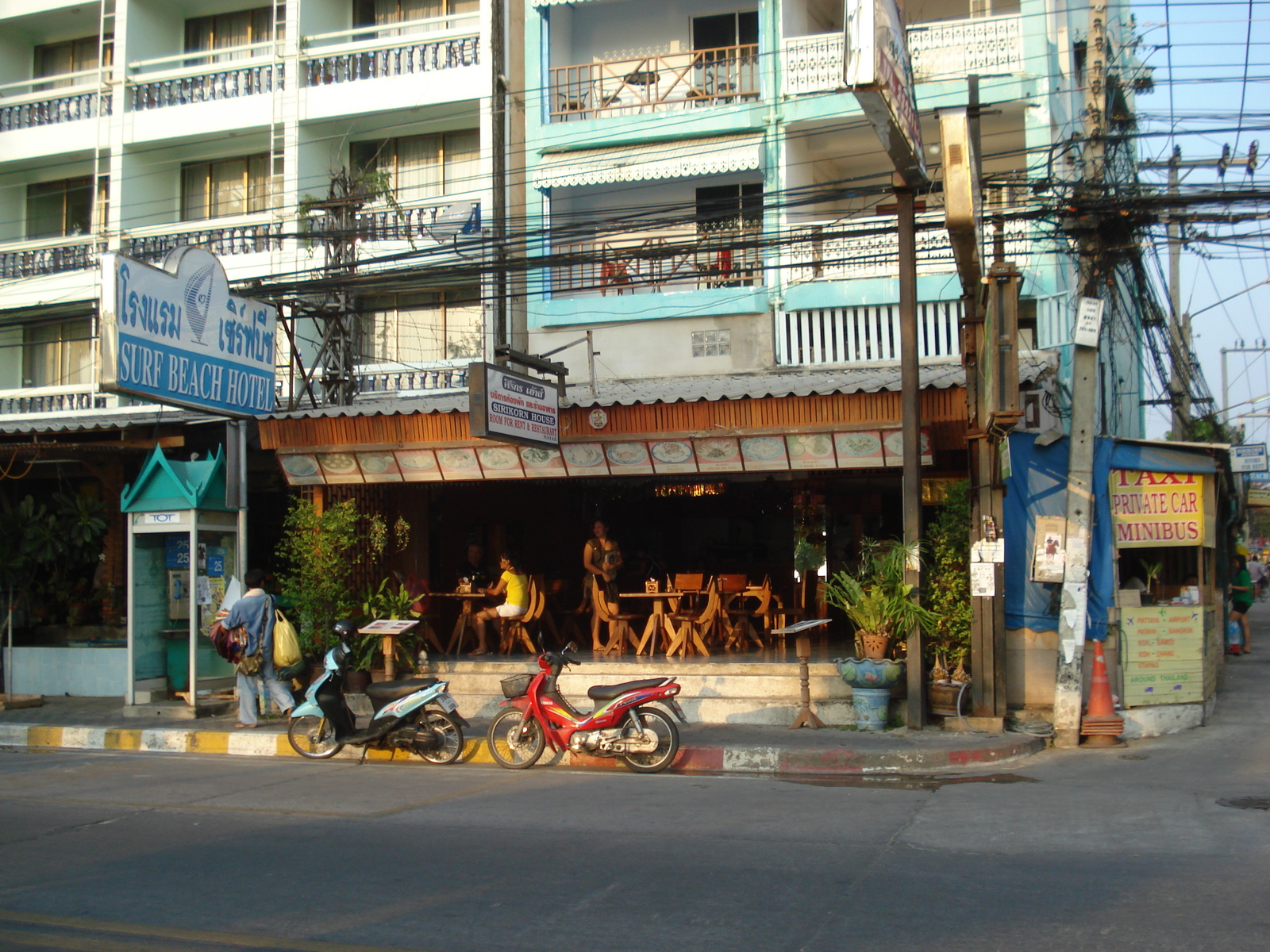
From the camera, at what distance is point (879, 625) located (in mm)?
11242

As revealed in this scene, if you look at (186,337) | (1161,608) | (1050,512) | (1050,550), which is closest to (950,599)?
(1050,550)

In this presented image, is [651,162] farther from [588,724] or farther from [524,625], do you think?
[588,724]

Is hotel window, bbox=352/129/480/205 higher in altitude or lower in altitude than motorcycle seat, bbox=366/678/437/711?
higher

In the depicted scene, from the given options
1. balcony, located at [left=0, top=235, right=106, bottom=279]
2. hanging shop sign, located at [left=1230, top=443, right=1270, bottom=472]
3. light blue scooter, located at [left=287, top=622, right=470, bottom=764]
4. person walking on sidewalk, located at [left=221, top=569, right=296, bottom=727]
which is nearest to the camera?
light blue scooter, located at [left=287, top=622, right=470, bottom=764]

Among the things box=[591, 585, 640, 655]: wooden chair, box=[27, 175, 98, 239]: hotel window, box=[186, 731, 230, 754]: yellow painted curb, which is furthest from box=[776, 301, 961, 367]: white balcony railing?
box=[27, 175, 98, 239]: hotel window

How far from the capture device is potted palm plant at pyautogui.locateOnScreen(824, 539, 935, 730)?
1104 centimetres

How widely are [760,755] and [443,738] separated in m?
2.93

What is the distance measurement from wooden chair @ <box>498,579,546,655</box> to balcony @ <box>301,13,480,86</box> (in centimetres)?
929

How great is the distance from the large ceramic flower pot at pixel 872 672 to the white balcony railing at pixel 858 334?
6.18m

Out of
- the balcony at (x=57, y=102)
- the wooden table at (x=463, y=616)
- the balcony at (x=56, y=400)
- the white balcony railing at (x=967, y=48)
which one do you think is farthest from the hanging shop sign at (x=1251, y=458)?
the balcony at (x=57, y=102)

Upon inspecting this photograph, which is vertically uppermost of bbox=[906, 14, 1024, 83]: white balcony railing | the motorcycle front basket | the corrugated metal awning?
bbox=[906, 14, 1024, 83]: white balcony railing

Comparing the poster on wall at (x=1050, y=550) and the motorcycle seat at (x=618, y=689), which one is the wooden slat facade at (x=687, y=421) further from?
the motorcycle seat at (x=618, y=689)

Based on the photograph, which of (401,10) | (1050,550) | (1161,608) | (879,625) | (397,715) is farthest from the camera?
(401,10)

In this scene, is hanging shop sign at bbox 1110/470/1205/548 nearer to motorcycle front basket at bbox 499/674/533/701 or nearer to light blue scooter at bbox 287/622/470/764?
motorcycle front basket at bbox 499/674/533/701
